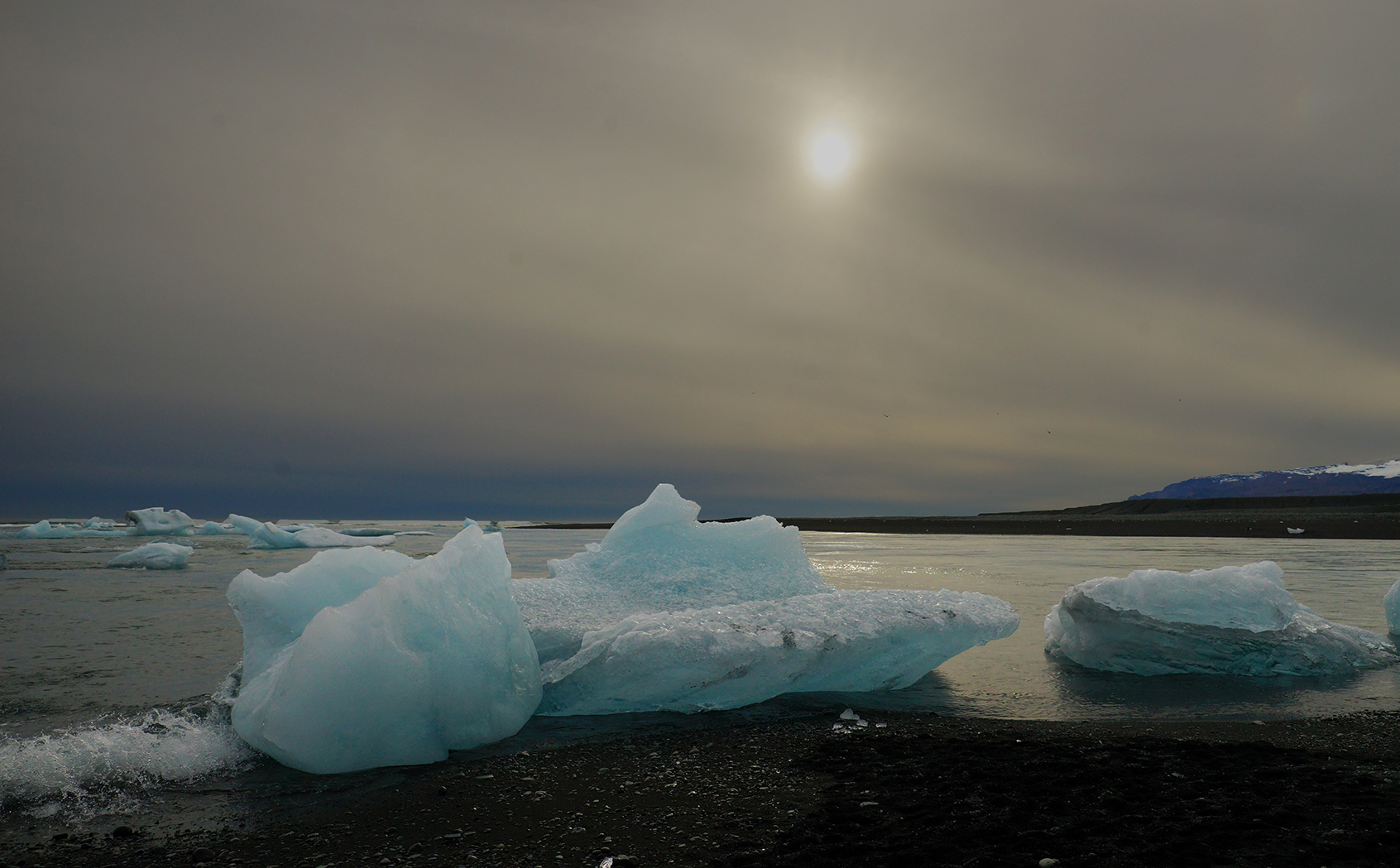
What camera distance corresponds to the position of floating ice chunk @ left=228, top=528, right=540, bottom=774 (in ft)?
15.1

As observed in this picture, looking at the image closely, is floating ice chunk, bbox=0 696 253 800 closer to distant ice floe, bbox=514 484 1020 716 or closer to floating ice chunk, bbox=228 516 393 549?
distant ice floe, bbox=514 484 1020 716

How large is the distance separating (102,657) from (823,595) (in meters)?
7.56

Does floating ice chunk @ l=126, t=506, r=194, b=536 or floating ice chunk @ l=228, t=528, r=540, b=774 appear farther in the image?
floating ice chunk @ l=126, t=506, r=194, b=536

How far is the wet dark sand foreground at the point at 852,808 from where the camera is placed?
318 centimetres

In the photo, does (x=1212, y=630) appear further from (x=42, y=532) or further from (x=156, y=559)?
(x=42, y=532)

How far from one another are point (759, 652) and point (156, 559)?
20.5 m

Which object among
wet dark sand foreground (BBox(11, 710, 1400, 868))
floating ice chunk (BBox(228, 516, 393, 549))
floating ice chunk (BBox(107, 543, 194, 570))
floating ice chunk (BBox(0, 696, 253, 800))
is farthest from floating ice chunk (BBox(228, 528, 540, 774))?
floating ice chunk (BBox(228, 516, 393, 549))

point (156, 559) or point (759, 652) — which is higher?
point (759, 652)

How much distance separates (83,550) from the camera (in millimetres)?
28656

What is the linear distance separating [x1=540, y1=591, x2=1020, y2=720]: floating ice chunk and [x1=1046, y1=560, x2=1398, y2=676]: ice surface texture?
4.08ft

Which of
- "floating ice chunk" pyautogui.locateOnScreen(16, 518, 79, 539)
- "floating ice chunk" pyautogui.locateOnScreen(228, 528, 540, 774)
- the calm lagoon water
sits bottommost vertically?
"floating ice chunk" pyautogui.locateOnScreen(16, 518, 79, 539)

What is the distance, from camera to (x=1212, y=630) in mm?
7285

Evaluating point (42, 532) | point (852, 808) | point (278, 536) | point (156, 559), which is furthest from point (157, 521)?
point (852, 808)

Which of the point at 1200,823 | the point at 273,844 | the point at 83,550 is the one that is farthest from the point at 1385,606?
the point at 83,550
